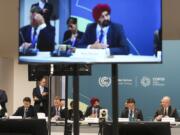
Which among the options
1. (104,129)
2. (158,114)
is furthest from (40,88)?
(104,129)

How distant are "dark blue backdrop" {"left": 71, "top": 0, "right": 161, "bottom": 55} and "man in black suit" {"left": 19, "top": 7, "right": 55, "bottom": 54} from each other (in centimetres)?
24

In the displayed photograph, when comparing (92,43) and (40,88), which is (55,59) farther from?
(40,88)

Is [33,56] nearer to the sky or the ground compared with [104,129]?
nearer to the sky

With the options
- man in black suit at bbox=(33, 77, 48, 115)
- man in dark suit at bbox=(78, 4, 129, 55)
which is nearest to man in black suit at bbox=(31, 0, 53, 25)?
man in dark suit at bbox=(78, 4, 129, 55)

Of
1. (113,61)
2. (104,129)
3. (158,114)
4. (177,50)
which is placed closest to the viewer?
(113,61)

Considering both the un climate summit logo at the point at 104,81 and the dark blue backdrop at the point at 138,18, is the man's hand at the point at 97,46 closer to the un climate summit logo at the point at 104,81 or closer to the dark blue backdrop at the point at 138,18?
the dark blue backdrop at the point at 138,18

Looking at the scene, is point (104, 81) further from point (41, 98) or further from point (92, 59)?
point (92, 59)

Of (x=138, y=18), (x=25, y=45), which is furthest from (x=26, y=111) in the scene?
(x=138, y=18)

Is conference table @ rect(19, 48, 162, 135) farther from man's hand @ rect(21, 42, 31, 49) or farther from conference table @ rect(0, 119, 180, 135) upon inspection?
conference table @ rect(0, 119, 180, 135)

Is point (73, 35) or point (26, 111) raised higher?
point (73, 35)

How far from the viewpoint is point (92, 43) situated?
7.75ft

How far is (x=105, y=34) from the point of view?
2.37m

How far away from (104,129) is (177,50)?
7.98m

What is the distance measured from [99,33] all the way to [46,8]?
35 centimetres
